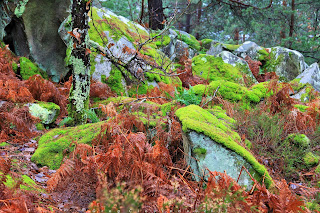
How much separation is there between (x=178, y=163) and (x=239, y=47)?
10.3 m

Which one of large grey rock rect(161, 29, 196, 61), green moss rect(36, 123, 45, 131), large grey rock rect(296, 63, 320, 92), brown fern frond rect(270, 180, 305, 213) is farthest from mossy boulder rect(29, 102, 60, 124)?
large grey rock rect(296, 63, 320, 92)

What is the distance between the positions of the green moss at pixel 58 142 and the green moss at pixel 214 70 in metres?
6.01

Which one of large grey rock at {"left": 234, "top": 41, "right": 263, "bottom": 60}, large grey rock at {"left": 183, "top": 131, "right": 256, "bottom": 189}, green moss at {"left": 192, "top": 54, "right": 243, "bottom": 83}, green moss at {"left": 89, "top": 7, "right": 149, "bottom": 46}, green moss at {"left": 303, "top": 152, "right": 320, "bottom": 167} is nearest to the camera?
large grey rock at {"left": 183, "top": 131, "right": 256, "bottom": 189}

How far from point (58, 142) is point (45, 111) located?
1.35m

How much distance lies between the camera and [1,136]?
4.06m

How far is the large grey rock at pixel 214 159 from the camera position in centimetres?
293

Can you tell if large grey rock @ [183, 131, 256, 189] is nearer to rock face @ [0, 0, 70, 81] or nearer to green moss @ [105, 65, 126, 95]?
green moss @ [105, 65, 126, 95]

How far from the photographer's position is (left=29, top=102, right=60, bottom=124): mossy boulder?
472 centimetres

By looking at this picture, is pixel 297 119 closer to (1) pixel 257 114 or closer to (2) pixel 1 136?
(1) pixel 257 114

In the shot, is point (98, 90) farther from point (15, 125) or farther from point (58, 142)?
point (58, 142)

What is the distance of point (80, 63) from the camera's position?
14.3 ft

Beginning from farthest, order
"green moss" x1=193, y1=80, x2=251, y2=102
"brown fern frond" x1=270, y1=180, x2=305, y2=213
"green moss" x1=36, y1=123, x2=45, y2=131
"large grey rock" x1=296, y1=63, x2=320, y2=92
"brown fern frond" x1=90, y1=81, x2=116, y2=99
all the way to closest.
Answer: "large grey rock" x1=296, y1=63, x2=320, y2=92 → "brown fern frond" x1=90, y1=81, x2=116, y2=99 → "green moss" x1=193, y1=80, x2=251, y2=102 → "green moss" x1=36, y1=123, x2=45, y2=131 → "brown fern frond" x1=270, y1=180, x2=305, y2=213

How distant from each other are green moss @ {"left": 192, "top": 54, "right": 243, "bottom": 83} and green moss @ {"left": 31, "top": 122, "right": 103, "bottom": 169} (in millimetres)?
6012

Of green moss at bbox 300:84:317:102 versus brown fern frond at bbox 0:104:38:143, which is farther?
green moss at bbox 300:84:317:102
